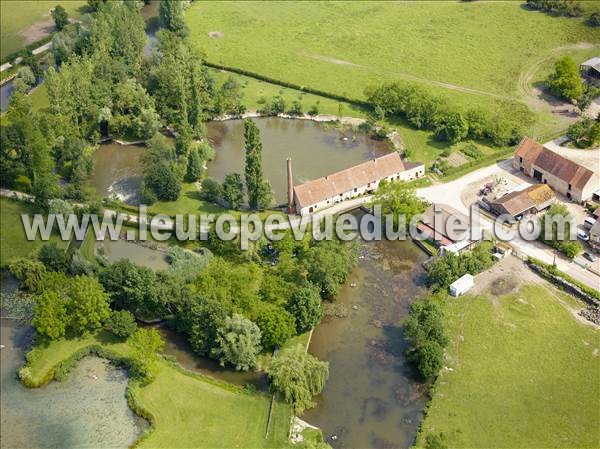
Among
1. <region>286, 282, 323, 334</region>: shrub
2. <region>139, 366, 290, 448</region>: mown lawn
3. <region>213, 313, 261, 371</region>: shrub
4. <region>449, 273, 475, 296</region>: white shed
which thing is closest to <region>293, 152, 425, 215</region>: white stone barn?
<region>286, 282, 323, 334</region>: shrub

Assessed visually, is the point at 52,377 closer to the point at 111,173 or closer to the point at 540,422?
the point at 111,173

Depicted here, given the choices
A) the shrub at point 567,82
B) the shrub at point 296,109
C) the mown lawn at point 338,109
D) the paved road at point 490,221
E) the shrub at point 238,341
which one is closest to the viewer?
the shrub at point 238,341

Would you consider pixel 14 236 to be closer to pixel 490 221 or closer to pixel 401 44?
pixel 490 221

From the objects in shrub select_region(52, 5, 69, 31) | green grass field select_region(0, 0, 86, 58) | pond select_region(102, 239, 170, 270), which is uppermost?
shrub select_region(52, 5, 69, 31)

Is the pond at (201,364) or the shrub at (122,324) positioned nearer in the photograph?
the pond at (201,364)

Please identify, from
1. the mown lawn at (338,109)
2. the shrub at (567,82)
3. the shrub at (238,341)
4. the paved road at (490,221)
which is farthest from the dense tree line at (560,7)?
the shrub at (238,341)

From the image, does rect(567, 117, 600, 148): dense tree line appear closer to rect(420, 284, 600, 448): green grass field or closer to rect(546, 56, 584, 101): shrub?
rect(546, 56, 584, 101): shrub

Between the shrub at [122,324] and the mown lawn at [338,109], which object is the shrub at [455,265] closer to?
the mown lawn at [338,109]
